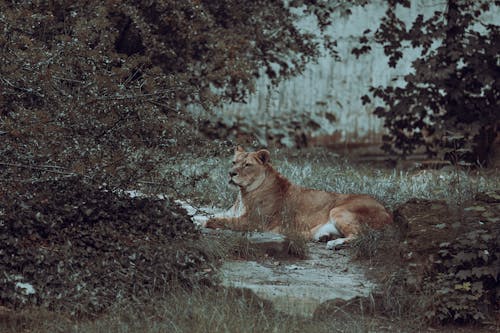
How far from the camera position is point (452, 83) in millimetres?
12500

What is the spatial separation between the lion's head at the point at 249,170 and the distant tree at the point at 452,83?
3959 millimetres

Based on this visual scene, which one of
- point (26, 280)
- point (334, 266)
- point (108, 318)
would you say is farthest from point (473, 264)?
point (26, 280)

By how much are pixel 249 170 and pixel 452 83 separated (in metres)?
4.92

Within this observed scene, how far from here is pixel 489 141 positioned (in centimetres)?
1303

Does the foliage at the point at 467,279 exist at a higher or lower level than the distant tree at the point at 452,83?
lower

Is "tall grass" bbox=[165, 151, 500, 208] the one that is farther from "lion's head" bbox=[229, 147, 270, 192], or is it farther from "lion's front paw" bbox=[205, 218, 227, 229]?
"lion's front paw" bbox=[205, 218, 227, 229]

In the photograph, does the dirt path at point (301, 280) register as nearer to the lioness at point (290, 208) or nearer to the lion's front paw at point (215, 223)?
the lioness at point (290, 208)

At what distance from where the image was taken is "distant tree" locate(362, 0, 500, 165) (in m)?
12.1

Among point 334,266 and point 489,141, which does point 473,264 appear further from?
point 489,141

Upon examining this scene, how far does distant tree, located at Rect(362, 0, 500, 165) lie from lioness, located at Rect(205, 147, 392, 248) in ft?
12.6

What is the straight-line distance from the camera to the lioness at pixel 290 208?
26.4 feet

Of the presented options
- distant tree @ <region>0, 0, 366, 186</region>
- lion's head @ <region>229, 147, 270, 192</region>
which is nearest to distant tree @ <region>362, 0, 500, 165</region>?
lion's head @ <region>229, 147, 270, 192</region>

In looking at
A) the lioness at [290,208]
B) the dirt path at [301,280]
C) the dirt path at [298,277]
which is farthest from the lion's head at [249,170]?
the dirt path at [301,280]

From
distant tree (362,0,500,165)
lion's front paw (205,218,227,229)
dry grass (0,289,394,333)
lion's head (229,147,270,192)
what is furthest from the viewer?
distant tree (362,0,500,165)
